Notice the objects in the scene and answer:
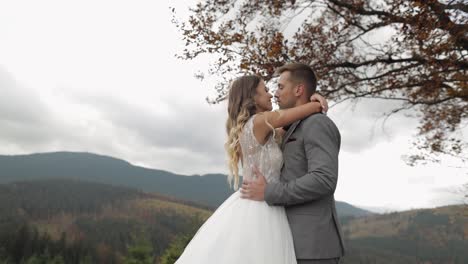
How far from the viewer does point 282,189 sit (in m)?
3.08

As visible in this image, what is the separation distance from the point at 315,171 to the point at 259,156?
651mm

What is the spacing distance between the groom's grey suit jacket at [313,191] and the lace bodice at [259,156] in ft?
0.62

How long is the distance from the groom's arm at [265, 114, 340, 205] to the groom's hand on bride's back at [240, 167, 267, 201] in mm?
88

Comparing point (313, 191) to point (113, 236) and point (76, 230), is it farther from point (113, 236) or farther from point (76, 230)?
point (76, 230)

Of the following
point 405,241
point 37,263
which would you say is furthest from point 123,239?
point 405,241

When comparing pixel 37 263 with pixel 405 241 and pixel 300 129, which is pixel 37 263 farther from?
pixel 405 241

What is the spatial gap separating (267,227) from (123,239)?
12510cm

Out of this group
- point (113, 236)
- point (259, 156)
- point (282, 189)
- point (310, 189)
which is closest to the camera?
point (310, 189)

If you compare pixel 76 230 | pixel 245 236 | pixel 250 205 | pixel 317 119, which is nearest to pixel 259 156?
pixel 250 205

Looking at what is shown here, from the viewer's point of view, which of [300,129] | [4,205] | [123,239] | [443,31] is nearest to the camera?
[300,129]

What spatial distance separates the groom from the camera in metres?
2.97

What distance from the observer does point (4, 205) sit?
167500 millimetres

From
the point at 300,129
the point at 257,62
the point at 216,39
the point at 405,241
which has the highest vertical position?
the point at 216,39

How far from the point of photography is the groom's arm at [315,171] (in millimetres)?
2951
